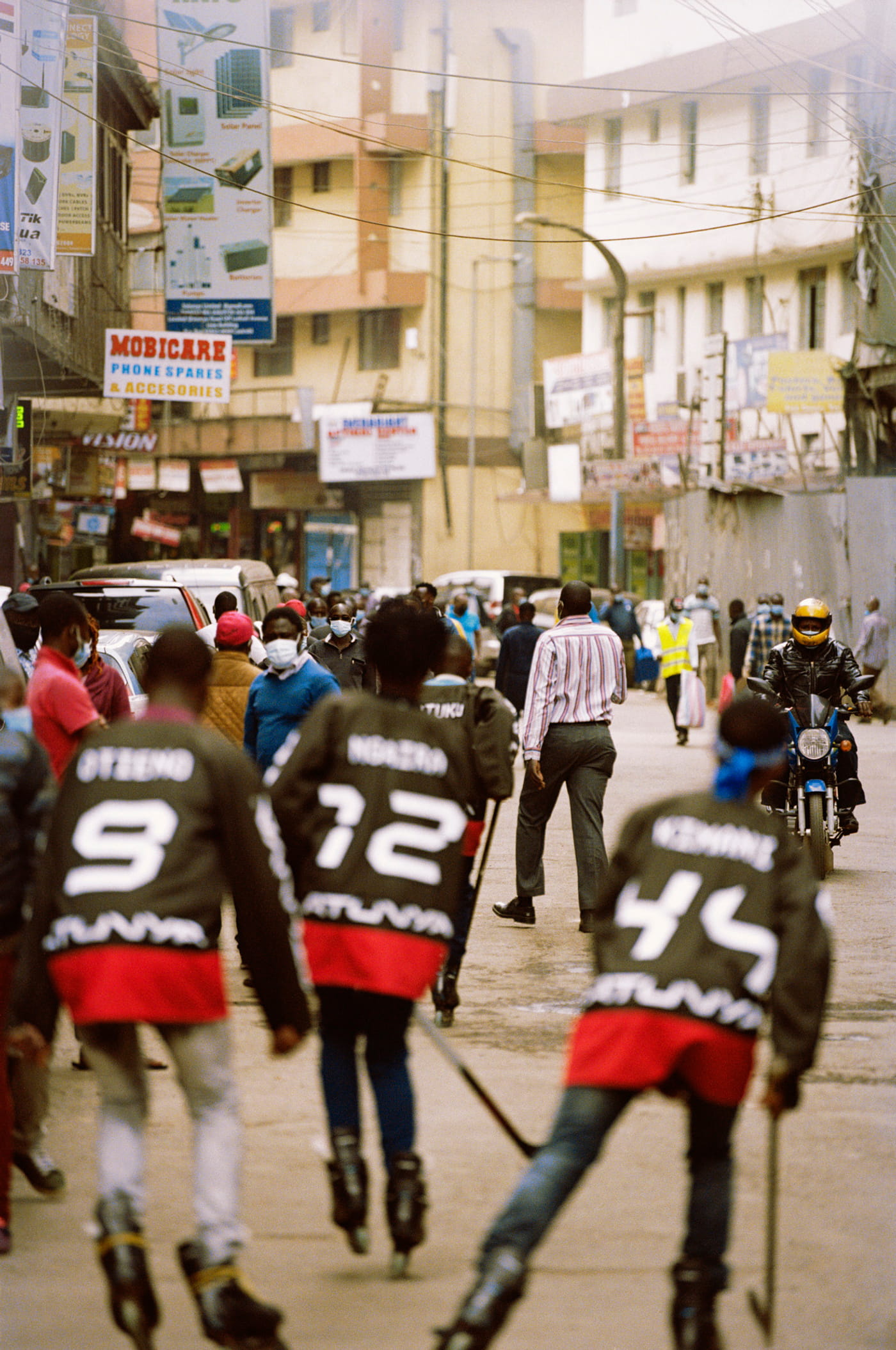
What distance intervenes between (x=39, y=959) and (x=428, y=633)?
145 cm

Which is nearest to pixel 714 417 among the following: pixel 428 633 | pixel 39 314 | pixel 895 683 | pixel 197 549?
pixel 895 683

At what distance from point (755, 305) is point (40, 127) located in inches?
1091

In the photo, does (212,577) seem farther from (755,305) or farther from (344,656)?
(755,305)

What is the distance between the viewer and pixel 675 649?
74.2 ft

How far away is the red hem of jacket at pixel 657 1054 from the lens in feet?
12.8

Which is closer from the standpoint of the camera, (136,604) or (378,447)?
(136,604)

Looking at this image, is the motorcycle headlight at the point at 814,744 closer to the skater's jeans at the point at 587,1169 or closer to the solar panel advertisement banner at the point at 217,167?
the skater's jeans at the point at 587,1169

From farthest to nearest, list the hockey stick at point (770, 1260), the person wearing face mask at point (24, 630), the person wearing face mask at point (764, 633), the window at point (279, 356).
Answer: the window at point (279, 356)
the person wearing face mask at point (764, 633)
the person wearing face mask at point (24, 630)
the hockey stick at point (770, 1260)

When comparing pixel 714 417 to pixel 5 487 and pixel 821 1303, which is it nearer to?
pixel 5 487

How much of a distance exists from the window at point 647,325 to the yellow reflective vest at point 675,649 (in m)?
23.5

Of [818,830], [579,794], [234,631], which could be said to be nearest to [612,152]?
[818,830]

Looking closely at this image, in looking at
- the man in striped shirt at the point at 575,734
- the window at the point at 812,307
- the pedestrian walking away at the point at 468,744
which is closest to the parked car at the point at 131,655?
the man in striped shirt at the point at 575,734

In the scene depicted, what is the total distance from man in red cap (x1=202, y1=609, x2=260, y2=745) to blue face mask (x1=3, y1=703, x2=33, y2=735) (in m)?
4.40

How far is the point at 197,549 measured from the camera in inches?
2028
